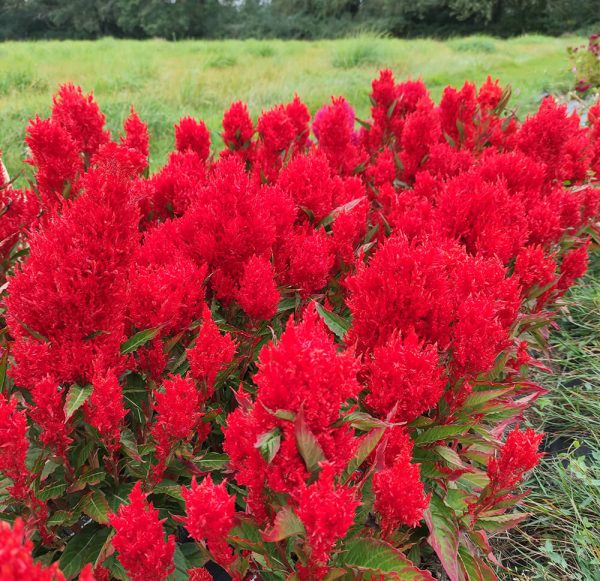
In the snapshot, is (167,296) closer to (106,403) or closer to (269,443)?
(106,403)

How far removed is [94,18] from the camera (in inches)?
1484

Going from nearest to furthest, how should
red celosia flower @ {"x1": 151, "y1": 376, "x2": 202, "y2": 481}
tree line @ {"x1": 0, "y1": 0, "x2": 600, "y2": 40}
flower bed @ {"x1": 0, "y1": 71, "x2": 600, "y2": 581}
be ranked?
flower bed @ {"x1": 0, "y1": 71, "x2": 600, "y2": 581} < red celosia flower @ {"x1": 151, "y1": 376, "x2": 202, "y2": 481} < tree line @ {"x1": 0, "y1": 0, "x2": 600, "y2": 40}

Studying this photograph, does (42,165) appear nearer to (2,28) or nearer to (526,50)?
(526,50)

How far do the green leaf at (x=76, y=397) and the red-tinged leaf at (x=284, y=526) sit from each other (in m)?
0.51

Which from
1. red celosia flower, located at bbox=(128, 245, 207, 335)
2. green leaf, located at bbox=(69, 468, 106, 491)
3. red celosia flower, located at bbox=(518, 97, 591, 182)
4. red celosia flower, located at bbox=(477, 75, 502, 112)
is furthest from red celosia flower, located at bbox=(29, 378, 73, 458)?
red celosia flower, located at bbox=(477, 75, 502, 112)

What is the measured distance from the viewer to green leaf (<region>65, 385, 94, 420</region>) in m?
1.18

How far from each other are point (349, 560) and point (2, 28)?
45588 mm

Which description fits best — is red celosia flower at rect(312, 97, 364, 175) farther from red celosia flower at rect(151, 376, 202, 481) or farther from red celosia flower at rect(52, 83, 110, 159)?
red celosia flower at rect(151, 376, 202, 481)

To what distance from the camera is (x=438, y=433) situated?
1453 mm

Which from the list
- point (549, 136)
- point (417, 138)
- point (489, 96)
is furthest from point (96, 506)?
point (489, 96)

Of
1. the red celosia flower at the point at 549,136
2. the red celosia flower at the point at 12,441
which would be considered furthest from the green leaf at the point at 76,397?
the red celosia flower at the point at 549,136

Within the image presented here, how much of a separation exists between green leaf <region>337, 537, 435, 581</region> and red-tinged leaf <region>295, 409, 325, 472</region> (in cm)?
34

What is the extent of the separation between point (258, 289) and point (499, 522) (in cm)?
97

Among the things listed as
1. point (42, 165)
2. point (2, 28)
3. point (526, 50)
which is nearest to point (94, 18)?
point (2, 28)
